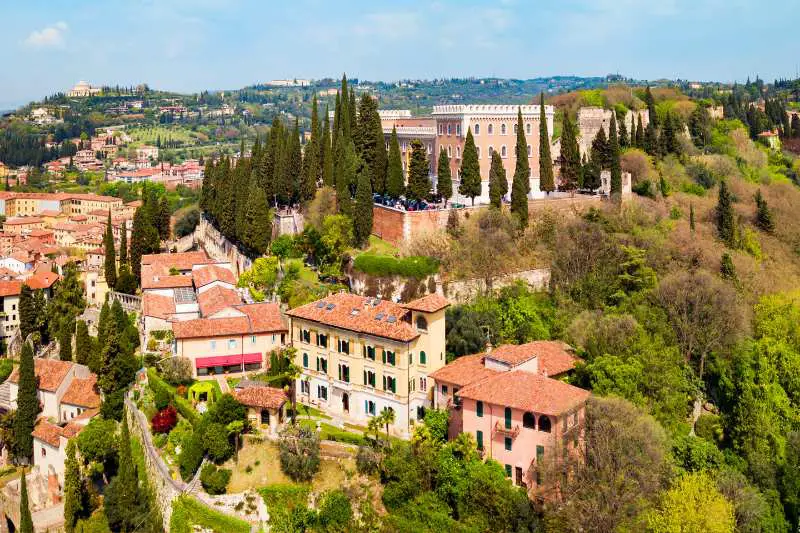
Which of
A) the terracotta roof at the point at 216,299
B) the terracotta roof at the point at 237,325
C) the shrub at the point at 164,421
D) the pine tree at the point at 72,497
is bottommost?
the pine tree at the point at 72,497

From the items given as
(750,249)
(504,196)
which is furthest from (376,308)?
(750,249)

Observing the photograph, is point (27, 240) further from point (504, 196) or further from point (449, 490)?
point (449, 490)

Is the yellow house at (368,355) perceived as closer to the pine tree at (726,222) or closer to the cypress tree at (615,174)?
the cypress tree at (615,174)

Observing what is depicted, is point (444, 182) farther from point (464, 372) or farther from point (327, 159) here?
point (464, 372)

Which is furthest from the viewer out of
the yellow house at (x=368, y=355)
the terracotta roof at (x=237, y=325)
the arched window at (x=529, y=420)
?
the terracotta roof at (x=237, y=325)

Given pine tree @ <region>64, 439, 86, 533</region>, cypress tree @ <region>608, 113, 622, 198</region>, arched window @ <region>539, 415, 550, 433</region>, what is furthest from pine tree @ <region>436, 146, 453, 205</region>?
pine tree @ <region>64, 439, 86, 533</region>

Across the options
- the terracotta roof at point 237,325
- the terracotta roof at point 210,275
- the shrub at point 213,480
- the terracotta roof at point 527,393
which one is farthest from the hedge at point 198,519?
the terracotta roof at point 210,275

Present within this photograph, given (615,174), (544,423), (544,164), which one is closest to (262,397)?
(544,423)

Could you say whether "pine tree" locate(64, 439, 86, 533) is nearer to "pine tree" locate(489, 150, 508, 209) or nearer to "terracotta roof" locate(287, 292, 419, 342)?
"terracotta roof" locate(287, 292, 419, 342)
